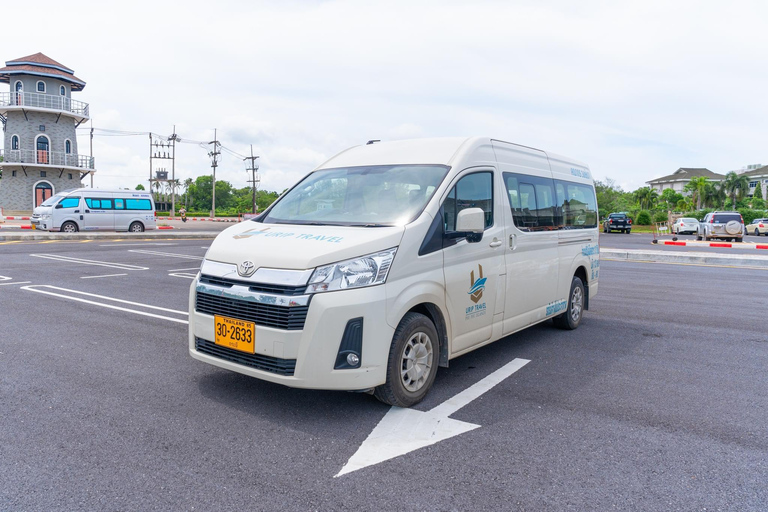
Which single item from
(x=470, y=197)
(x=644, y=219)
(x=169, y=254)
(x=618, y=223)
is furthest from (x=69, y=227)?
(x=644, y=219)

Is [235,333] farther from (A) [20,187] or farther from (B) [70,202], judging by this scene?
(A) [20,187]

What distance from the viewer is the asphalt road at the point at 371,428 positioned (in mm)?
2934

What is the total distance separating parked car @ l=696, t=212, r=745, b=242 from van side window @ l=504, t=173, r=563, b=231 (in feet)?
95.2

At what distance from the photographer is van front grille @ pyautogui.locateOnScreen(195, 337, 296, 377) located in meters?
3.74

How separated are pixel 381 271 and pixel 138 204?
25.4m

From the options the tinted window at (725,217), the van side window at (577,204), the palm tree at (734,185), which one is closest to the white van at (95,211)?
the van side window at (577,204)

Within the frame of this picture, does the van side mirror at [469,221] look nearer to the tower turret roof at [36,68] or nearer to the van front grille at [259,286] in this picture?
the van front grille at [259,286]

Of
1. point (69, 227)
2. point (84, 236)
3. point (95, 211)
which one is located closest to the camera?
point (84, 236)

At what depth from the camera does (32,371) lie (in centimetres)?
484

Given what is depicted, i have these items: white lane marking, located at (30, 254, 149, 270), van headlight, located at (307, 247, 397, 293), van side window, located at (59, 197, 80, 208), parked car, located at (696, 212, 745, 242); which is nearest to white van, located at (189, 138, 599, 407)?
van headlight, located at (307, 247, 397, 293)

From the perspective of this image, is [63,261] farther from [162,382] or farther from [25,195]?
[25,195]

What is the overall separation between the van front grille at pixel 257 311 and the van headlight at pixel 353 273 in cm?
→ 20

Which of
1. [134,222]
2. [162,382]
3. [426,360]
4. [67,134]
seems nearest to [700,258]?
[426,360]

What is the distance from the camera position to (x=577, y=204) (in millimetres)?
7172
